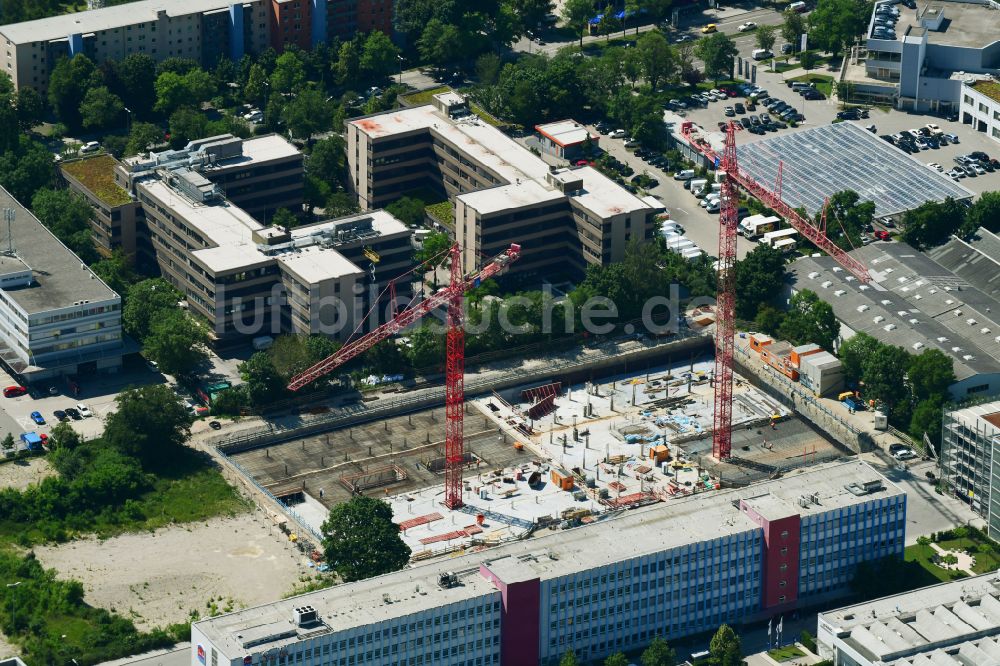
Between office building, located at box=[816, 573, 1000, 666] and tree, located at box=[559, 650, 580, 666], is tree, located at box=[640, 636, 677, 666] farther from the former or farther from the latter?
office building, located at box=[816, 573, 1000, 666]

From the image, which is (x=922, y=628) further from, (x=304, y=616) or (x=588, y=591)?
(x=304, y=616)

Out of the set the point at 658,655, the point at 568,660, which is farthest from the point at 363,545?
the point at 658,655

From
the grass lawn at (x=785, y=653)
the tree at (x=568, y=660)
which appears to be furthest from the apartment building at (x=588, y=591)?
the grass lawn at (x=785, y=653)

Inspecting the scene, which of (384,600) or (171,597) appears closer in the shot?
(384,600)

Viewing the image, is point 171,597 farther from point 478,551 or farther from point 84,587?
point 478,551

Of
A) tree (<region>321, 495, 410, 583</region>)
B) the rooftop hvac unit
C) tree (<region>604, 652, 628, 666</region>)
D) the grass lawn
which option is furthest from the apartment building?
tree (<region>321, 495, 410, 583</region>)

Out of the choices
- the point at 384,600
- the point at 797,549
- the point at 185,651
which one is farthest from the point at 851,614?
the point at 185,651

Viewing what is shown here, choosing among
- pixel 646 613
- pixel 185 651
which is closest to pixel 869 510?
pixel 646 613
